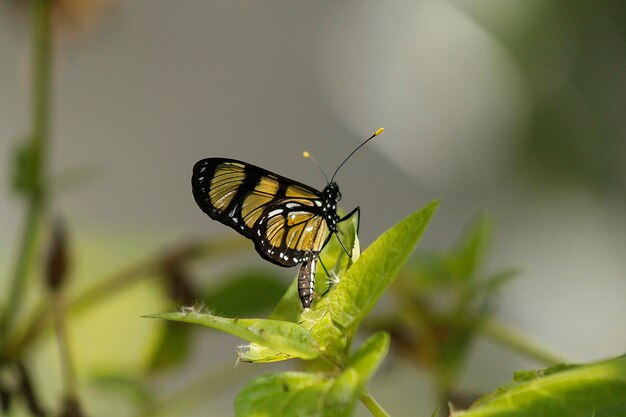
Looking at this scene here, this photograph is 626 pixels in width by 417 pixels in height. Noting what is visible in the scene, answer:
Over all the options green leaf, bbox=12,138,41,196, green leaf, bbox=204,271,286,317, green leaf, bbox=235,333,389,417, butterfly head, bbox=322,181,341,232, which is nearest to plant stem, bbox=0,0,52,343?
green leaf, bbox=12,138,41,196

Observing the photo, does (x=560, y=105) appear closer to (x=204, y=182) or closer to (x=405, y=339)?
(x=405, y=339)

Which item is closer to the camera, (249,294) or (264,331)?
(264,331)

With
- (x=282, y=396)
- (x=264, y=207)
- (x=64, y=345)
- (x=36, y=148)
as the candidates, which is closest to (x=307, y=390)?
(x=282, y=396)

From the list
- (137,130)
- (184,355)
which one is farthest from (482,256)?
(137,130)

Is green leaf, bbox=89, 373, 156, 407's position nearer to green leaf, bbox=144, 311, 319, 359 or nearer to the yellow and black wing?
the yellow and black wing

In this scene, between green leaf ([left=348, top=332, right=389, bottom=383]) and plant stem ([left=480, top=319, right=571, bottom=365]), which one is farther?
plant stem ([left=480, top=319, right=571, bottom=365])

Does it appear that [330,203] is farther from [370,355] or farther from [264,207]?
[370,355]
